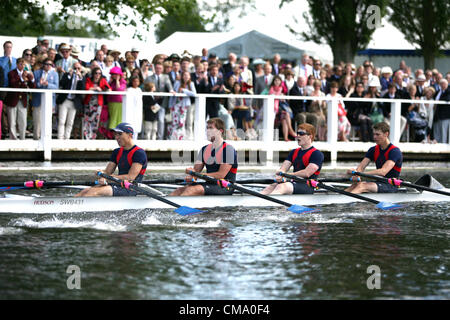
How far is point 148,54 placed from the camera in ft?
88.1

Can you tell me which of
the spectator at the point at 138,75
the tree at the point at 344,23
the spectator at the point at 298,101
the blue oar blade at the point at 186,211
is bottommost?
the blue oar blade at the point at 186,211

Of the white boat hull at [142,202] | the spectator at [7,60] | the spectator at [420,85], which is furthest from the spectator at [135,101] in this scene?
the spectator at [420,85]

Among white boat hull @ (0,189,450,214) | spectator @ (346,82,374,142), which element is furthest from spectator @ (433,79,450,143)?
white boat hull @ (0,189,450,214)

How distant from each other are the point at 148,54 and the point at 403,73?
8735 mm

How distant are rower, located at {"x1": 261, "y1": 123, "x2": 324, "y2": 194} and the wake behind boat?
15 centimetres

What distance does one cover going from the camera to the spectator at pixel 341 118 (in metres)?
19.7

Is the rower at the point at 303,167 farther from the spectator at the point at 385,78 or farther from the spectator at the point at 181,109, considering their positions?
the spectator at the point at 385,78

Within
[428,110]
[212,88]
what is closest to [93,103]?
[212,88]

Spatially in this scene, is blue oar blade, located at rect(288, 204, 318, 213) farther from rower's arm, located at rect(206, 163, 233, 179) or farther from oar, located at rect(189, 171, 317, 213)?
rower's arm, located at rect(206, 163, 233, 179)

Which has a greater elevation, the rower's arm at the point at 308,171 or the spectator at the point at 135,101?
the spectator at the point at 135,101

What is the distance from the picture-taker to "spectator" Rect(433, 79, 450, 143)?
20719mm

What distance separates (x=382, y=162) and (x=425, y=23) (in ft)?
86.7

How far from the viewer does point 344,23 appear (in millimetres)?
33188

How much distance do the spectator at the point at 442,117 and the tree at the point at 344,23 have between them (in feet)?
38.4
